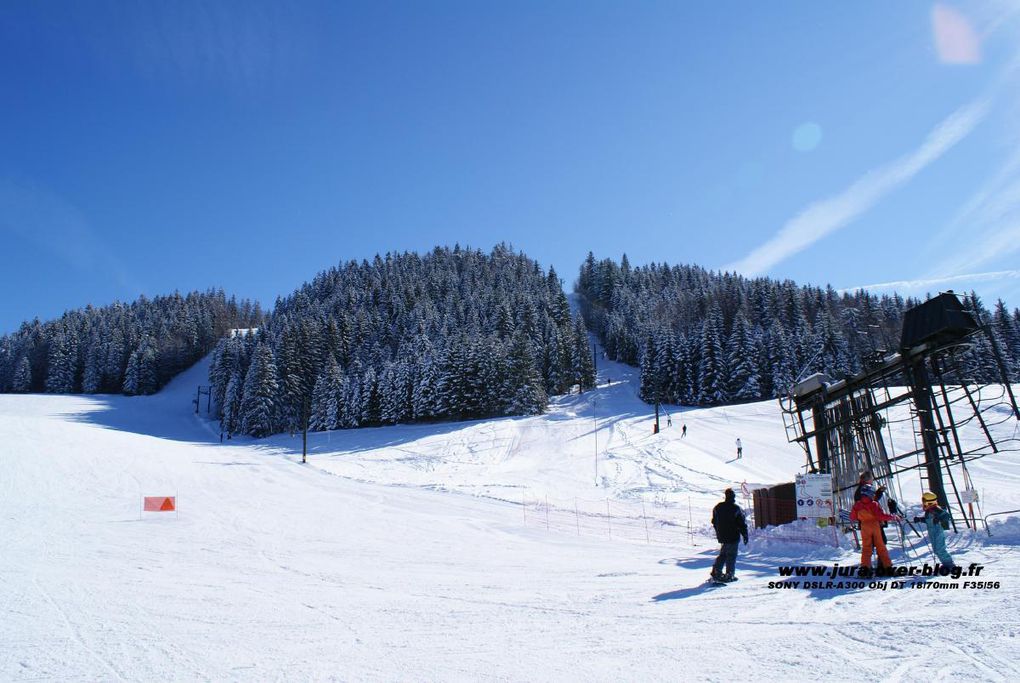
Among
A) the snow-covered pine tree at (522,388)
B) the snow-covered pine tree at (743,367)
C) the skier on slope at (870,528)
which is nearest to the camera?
the skier on slope at (870,528)

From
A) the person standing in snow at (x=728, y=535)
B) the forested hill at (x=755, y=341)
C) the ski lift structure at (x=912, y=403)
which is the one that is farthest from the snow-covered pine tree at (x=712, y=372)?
the person standing in snow at (x=728, y=535)

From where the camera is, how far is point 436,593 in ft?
30.2

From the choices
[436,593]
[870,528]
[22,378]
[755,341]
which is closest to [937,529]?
[870,528]

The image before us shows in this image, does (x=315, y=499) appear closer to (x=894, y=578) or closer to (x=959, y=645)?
(x=894, y=578)

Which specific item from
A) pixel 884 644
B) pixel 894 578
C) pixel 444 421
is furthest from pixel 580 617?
pixel 444 421

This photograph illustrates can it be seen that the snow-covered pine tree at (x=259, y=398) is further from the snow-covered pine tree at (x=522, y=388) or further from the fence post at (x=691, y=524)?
the fence post at (x=691, y=524)

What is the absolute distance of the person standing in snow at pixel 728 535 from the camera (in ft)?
29.1

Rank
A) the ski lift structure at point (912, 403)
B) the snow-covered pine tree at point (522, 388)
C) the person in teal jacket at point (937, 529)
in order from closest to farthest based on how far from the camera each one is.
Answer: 1. the person in teal jacket at point (937, 529)
2. the ski lift structure at point (912, 403)
3. the snow-covered pine tree at point (522, 388)

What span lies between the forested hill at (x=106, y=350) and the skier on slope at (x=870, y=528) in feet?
368

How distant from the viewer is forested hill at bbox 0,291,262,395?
100312 mm

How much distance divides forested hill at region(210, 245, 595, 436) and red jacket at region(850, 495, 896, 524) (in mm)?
53810

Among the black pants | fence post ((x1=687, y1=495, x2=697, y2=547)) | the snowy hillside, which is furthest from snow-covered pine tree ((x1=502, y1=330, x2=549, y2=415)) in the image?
the black pants

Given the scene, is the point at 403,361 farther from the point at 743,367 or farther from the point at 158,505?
the point at 158,505

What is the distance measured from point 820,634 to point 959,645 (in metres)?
1.22
